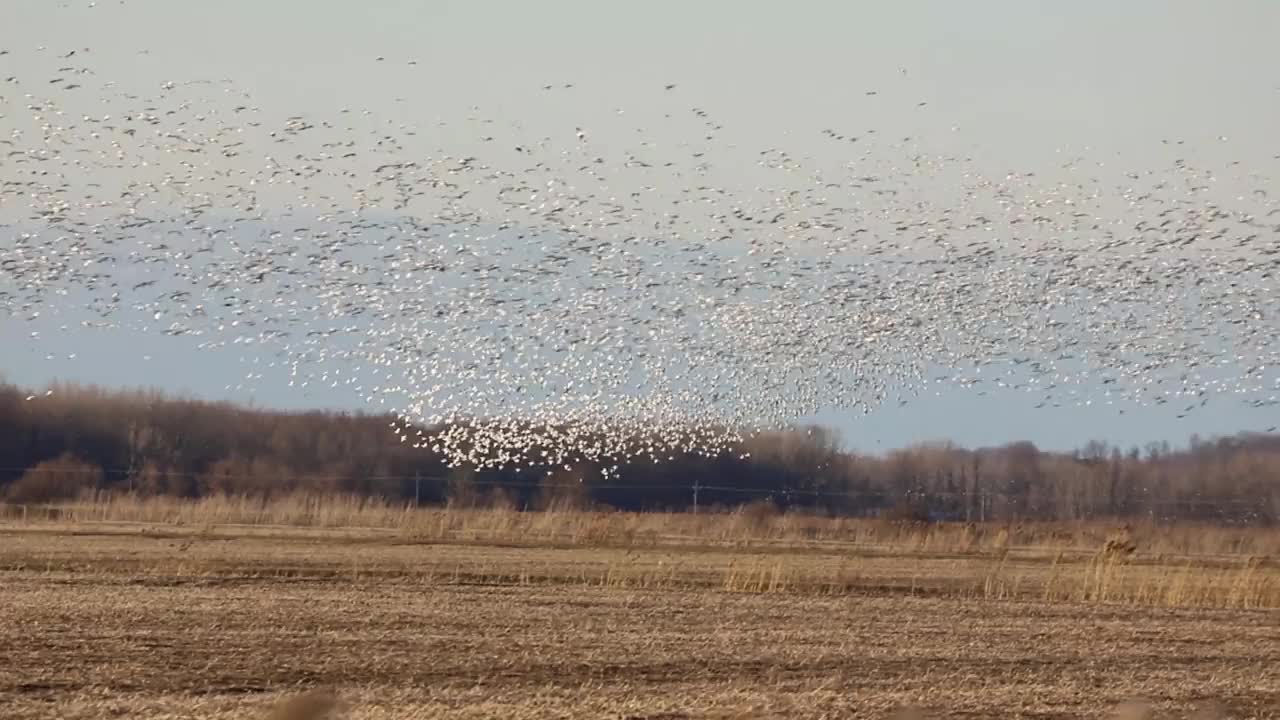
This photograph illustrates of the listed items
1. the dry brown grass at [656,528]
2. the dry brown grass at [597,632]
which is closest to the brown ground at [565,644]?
the dry brown grass at [597,632]

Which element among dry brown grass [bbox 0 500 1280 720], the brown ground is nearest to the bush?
dry brown grass [bbox 0 500 1280 720]

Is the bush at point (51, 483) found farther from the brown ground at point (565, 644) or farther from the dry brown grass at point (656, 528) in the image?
the brown ground at point (565, 644)

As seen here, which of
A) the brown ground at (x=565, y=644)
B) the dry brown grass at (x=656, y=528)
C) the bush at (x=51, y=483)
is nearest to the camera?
the brown ground at (x=565, y=644)

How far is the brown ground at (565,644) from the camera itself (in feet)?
50.5

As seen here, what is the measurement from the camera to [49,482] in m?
59.7

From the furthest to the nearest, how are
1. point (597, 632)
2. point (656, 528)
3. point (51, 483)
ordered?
point (51, 483), point (656, 528), point (597, 632)

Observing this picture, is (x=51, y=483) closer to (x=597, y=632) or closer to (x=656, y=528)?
(x=656, y=528)

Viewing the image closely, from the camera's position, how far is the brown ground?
50.5 ft

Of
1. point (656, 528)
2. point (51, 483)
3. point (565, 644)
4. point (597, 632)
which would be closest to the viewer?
point (565, 644)

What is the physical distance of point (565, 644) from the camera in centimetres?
1986

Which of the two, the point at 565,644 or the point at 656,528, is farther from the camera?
the point at 656,528

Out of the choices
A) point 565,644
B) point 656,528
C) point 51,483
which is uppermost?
point 51,483

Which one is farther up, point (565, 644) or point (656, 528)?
point (656, 528)

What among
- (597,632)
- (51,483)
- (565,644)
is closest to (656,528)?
(51,483)
